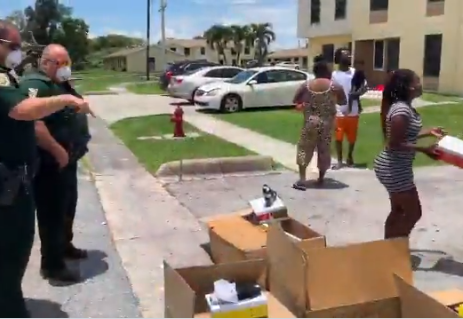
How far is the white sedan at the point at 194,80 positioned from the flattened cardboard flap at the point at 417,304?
18.8m

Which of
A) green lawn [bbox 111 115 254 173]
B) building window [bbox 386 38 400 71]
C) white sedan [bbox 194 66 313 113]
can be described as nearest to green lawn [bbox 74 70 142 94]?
white sedan [bbox 194 66 313 113]

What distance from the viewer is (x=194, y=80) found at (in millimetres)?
22406

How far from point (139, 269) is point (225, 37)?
79905 mm

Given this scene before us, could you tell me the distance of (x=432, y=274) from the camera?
5.02 metres

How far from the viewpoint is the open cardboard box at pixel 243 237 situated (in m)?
4.49

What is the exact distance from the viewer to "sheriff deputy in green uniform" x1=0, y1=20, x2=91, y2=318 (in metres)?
3.22

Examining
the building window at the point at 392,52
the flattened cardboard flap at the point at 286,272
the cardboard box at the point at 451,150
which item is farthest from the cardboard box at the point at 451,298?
the building window at the point at 392,52

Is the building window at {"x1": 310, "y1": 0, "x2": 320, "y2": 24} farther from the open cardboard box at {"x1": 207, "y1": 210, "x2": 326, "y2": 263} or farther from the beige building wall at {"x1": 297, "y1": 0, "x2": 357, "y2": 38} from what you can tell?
the open cardboard box at {"x1": 207, "y1": 210, "x2": 326, "y2": 263}

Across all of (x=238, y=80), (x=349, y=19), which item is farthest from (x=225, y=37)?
(x=238, y=80)

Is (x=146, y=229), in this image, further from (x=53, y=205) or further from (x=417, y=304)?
(x=417, y=304)

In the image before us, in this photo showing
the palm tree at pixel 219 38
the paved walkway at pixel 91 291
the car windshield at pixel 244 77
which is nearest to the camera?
the paved walkway at pixel 91 291

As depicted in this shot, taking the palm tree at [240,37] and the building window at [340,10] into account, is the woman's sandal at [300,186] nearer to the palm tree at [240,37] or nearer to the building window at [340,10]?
the building window at [340,10]

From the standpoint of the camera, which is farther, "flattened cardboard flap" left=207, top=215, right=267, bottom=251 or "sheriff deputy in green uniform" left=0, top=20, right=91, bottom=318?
"flattened cardboard flap" left=207, top=215, right=267, bottom=251

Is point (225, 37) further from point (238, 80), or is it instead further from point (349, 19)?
point (238, 80)
